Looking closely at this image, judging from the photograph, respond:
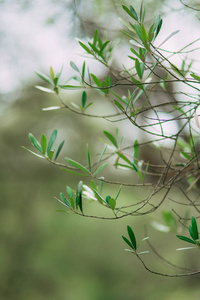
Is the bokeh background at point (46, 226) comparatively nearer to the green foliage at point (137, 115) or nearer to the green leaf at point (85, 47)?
the green foliage at point (137, 115)

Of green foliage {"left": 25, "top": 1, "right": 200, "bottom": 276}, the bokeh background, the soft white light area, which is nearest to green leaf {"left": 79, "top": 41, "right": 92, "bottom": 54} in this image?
green foliage {"left": 25, "top": 1, "right": 200, "bottom": 276}

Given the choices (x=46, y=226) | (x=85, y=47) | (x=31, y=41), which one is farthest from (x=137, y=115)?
(x=46, y=226)

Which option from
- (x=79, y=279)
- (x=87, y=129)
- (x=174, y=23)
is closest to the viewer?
(x=174, y=23)

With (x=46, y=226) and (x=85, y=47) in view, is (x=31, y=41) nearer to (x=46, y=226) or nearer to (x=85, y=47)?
(x=46, y=226)

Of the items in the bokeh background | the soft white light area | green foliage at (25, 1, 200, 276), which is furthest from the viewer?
the bokeh background

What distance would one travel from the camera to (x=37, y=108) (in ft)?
10.3

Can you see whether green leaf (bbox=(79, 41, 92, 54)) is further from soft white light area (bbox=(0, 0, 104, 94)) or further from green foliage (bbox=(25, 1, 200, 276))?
soft white light area (bbox=(0, 0, 104, 94))

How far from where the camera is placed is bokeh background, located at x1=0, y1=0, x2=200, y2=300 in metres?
2.93

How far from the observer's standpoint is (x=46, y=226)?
3051 millimetres

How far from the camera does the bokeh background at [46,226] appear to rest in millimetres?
2932

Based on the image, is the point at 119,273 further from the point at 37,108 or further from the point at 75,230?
the point at 37,108

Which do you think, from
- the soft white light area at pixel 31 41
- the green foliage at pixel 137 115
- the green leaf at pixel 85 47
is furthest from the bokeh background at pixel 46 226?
the green leaf at pixel 85 47

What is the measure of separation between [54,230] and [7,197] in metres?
0.51

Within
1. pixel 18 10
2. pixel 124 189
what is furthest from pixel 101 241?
pixel 18 10
